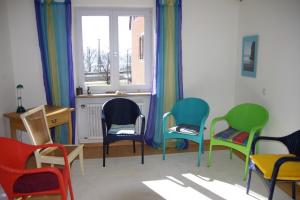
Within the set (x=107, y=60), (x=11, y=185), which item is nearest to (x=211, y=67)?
(x=107, y=60)

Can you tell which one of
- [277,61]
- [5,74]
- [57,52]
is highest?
[57,52]

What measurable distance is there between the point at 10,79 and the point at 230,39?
3221mm

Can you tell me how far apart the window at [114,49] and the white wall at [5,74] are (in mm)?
928

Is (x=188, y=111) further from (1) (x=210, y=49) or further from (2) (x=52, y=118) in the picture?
(2) (x=52, y=118)

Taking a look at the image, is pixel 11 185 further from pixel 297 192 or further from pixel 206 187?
pixel 297 192

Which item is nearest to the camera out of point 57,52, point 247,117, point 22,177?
point 22,177

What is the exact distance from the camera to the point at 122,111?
3760 millimetres

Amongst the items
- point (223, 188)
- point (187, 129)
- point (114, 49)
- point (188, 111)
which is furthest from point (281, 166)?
point (114, 49)

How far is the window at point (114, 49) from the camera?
3.92m

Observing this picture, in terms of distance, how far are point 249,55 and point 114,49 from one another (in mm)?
1946

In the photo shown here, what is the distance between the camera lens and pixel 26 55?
3701 mm

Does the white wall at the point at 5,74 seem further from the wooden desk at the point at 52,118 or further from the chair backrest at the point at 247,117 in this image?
the chair backrest at the point at 247,117

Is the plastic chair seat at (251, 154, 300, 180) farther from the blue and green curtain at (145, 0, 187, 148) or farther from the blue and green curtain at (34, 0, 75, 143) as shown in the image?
the blue and green curtain at (34, 0, 75, 143)

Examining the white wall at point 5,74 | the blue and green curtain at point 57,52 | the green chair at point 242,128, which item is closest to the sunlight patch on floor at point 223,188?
the green chair at point 242,128
